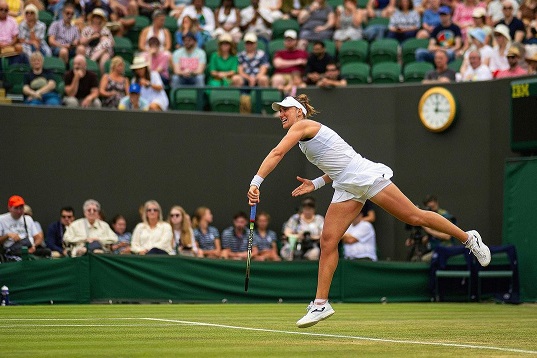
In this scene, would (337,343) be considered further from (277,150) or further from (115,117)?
(115,117)

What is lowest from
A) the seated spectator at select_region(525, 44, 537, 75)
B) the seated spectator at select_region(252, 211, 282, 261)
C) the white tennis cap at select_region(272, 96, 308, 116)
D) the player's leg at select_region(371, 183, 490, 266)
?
the seated spectator at select_region(252, 211, 282, 261)

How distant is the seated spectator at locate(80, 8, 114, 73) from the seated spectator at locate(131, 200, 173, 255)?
4.62m

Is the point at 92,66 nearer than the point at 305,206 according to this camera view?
No

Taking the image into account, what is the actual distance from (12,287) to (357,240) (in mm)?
6242

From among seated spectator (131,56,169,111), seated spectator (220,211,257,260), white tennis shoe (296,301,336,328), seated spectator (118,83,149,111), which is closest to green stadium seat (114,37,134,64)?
seated spectator (131,56,169,111)

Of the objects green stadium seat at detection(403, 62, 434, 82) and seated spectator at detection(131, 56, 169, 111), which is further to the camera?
green stadium seat at detection(403, 62, 434, 82)

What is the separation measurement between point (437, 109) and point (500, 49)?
1.56 m

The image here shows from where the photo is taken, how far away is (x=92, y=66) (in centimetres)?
2020

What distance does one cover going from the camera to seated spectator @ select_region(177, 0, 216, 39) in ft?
74.7

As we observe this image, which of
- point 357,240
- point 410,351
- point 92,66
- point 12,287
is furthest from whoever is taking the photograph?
point 92,66

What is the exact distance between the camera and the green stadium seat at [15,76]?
19.3 m

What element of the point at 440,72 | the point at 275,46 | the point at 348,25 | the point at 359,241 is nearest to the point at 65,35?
the point at 275,46

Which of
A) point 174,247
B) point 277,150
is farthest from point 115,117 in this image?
point 277,150

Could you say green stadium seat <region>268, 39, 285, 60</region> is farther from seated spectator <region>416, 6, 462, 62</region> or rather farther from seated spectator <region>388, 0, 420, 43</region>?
seated spectator <region>416, 6, 462, 62</region>
